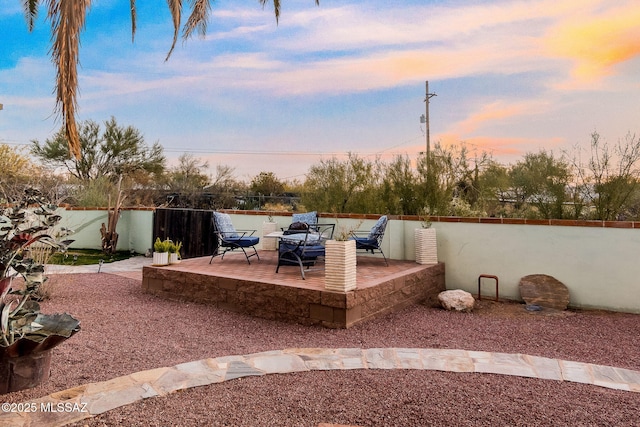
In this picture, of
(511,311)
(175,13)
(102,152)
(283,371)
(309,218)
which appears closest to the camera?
(283,371)

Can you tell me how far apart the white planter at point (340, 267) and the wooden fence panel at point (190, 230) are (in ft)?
16.5

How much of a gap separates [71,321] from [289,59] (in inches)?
299

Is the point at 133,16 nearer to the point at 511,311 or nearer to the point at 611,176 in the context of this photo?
the point at 511,311

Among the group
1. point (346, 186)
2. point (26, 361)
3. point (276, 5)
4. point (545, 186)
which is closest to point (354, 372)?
point (26, 361)

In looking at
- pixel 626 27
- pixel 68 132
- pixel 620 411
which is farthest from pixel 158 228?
pixel 626 27

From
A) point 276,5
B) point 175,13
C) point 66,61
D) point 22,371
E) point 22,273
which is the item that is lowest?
point 22,371

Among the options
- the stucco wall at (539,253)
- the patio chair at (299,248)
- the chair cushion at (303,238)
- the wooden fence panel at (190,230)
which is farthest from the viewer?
the wooden fence panel at (190,230)

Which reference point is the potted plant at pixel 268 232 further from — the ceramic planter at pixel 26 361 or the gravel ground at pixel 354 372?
the ceramic planter at pixel 26 361

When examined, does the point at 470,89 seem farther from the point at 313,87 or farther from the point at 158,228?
Result: the point at 158,228

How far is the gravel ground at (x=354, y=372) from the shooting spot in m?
2.11

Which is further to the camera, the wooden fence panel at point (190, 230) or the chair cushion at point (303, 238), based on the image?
the wooden fence panel at point (190, 230)

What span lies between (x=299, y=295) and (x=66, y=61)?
9.90 feet

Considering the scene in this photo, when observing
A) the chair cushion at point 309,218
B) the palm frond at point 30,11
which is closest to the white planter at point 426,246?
the chair cushion at point 309,218

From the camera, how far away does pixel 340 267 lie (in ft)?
13.2
